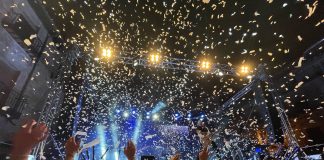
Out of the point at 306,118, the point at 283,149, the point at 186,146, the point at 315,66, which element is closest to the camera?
the point at 283,149

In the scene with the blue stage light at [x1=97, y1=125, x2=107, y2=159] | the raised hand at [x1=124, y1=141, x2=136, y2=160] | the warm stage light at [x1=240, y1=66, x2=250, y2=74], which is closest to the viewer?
the raised hand at [x1=124, y1=141, x2=136, y2=160]

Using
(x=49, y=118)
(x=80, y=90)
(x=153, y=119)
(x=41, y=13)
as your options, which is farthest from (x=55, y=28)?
(x=153, y=119)

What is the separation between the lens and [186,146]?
20.3 m

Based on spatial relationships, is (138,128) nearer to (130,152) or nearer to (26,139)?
(130,152)

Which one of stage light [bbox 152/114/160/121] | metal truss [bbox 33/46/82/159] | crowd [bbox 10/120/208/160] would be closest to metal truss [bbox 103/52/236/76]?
metal truss [bbox 33/46/82/159]

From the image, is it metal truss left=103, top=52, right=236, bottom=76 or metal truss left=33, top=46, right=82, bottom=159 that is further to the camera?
metal truss left=103, top=52, right=236, bottom=76

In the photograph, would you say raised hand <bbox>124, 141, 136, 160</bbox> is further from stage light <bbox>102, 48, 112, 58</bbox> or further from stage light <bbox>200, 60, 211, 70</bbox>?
stage light <bbox>200, 60, 211, 70</bbox>

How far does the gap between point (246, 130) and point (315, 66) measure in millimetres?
8137

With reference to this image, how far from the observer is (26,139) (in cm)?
188

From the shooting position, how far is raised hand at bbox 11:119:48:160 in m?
1.78

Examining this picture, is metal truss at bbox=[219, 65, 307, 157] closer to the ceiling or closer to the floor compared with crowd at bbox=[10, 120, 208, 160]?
closer to the ceiling

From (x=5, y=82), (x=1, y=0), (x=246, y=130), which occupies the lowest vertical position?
(x=246, y=130)

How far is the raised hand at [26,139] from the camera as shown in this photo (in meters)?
1.78

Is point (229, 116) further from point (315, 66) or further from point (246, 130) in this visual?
point (315, 66)
